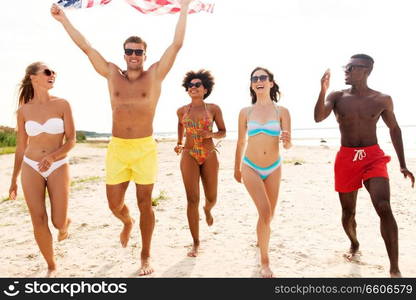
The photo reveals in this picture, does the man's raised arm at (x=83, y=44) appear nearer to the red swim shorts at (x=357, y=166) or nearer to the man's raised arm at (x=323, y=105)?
the man's raised arm at (x=323, y=105)

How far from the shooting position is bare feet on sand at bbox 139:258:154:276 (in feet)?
18.0

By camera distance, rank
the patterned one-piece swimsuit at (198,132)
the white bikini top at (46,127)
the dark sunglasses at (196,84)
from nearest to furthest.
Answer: the white bikini top at (46,127), the patterned one-piece swimsuit at (198,132), the dark sunglasses at (196,84)

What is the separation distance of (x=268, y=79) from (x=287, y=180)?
7689 millimetres

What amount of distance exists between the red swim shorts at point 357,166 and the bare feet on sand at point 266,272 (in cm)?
164

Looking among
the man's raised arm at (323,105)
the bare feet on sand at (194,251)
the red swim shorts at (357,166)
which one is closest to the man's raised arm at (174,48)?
the man's raised arm at (323,105)

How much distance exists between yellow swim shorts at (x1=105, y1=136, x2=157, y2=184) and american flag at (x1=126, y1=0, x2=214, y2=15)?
6.96ft

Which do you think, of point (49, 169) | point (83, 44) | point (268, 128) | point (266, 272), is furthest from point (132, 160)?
point (266, 272)

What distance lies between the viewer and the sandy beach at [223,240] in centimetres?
577

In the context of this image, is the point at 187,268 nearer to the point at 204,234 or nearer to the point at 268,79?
the point at 204,234

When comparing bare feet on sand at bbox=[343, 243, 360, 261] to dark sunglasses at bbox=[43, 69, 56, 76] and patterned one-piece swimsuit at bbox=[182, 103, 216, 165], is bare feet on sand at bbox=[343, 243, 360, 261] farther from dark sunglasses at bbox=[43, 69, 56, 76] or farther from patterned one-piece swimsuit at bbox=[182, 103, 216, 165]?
dark sunglasses at bbox=[43, 69, 56, 76]

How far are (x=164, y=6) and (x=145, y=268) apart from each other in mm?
3804

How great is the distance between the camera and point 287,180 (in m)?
13.2

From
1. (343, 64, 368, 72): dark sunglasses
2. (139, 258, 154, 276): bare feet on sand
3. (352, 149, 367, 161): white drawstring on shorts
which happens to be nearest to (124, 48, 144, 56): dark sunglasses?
(139, 258, 154, 276): bare feet on sand

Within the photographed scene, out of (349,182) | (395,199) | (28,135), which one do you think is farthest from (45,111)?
(395,199)
